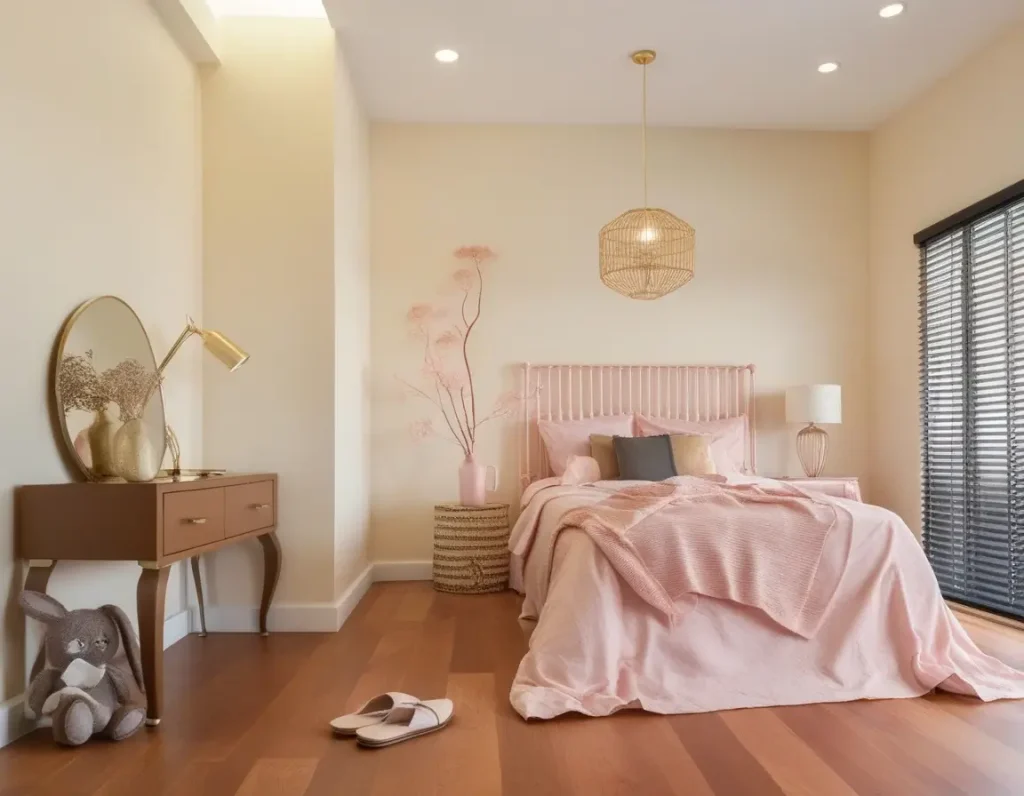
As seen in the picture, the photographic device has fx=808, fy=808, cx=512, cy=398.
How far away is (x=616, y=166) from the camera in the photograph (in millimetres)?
5180

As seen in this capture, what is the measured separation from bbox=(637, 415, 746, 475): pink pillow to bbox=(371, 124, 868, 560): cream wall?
0.42m

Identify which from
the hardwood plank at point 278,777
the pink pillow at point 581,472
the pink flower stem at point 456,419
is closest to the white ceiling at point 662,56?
the pink flower stem at point 456,419

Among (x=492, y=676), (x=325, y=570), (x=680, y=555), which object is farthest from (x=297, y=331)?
(x=680, y=555)

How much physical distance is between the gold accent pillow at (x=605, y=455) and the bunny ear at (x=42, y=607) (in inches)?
110

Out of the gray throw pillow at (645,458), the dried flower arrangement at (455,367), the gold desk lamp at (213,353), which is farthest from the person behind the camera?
the dried flower arrangement at (455,367)

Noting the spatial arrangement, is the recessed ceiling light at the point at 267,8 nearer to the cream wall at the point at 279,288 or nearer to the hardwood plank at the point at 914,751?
the cream wall at the point at 279,288

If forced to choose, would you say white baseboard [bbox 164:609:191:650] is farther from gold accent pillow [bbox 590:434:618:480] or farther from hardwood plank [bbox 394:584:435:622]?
gold accent pillow [bbox 590:434:618:480]

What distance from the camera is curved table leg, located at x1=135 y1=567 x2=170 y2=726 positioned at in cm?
236

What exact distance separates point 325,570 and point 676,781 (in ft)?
6.82

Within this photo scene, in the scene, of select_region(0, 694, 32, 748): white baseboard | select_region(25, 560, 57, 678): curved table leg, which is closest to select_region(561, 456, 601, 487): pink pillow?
select_region(25, 560, 57, 678): curved table leg

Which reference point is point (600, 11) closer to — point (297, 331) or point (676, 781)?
point (297, 331)

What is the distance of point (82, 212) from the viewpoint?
2.64 meters

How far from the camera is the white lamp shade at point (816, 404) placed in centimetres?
475

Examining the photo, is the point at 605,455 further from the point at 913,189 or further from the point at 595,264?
the point at 913,189
